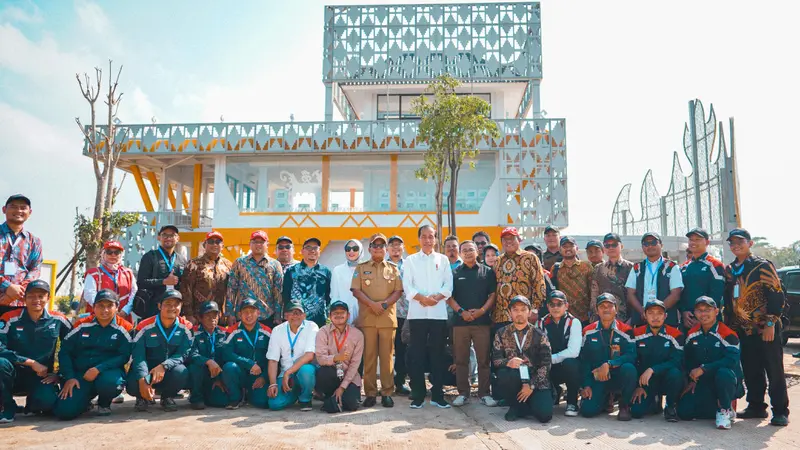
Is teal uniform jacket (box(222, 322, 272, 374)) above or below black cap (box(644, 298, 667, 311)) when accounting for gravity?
below

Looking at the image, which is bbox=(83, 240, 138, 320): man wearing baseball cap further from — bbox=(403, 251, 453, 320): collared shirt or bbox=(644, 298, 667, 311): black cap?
bbox=(644, 298, 667, 311): black cap

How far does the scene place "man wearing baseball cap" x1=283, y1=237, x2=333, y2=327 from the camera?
5.79 metres

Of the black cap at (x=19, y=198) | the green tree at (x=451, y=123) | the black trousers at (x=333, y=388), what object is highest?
the green tree at (x=451, y=123)

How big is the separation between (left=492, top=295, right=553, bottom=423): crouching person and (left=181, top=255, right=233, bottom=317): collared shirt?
2.96m

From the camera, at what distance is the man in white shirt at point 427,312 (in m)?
5.32

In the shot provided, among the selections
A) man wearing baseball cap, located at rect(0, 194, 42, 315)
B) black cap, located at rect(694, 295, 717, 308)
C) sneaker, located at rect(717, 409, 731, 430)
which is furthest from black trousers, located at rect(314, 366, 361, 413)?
black cap, located at rect(694, 295, 717, 308)

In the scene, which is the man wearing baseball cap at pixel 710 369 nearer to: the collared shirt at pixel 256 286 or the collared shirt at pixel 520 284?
the collared shirt at pixel 520 284

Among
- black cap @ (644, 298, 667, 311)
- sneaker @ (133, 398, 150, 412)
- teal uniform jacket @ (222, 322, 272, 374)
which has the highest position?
black cap @ (644, 298, 667, 311)

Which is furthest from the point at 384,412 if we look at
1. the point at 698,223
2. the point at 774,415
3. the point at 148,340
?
the point at 698,223

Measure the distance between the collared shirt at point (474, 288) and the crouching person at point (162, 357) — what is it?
2.62 m

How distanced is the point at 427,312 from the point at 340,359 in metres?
0.95

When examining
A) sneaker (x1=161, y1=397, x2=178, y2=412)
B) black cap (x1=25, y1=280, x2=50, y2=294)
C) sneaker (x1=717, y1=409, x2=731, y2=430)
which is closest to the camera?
sneaker (x1=717, y1=409, x2=731, y2=430)

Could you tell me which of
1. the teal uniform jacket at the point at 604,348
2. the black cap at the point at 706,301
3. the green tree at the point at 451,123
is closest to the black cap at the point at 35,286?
the teal uniform jacket at the point at 604,348

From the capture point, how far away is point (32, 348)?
15.8 ft
